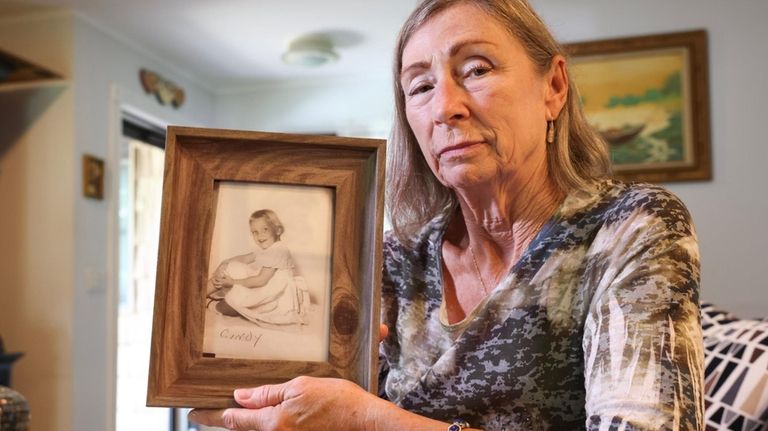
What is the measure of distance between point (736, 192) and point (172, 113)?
339cm

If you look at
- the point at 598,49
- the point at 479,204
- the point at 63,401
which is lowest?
the point at 63,401

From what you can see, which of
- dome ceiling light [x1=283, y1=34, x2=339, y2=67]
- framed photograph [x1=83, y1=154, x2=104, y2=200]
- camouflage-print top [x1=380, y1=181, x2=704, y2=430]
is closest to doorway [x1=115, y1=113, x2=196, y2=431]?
framed photograph [x1=83, y1=154, x2=104, y2=200]

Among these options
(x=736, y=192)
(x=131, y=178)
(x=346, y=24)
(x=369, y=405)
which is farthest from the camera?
(x=131, y=178)

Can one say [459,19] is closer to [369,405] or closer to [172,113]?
[369,405]

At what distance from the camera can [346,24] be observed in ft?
12.8

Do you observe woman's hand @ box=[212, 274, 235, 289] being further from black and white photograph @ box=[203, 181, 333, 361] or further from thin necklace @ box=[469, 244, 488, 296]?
thin necklace @ box=[469, 244, 488, 296]

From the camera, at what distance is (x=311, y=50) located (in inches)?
161

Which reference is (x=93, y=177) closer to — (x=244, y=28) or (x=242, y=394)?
(x=244, y=28)

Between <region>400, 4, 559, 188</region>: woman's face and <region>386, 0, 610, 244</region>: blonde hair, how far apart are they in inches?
0.8

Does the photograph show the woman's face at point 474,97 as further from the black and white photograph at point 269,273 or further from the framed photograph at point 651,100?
the framed photograph at point 651,100

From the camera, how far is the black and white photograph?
806mm

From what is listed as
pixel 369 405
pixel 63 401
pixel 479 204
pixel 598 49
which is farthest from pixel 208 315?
pixel 63 401

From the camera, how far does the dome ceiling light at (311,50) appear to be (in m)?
4.09

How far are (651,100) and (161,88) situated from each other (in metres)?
2.98
